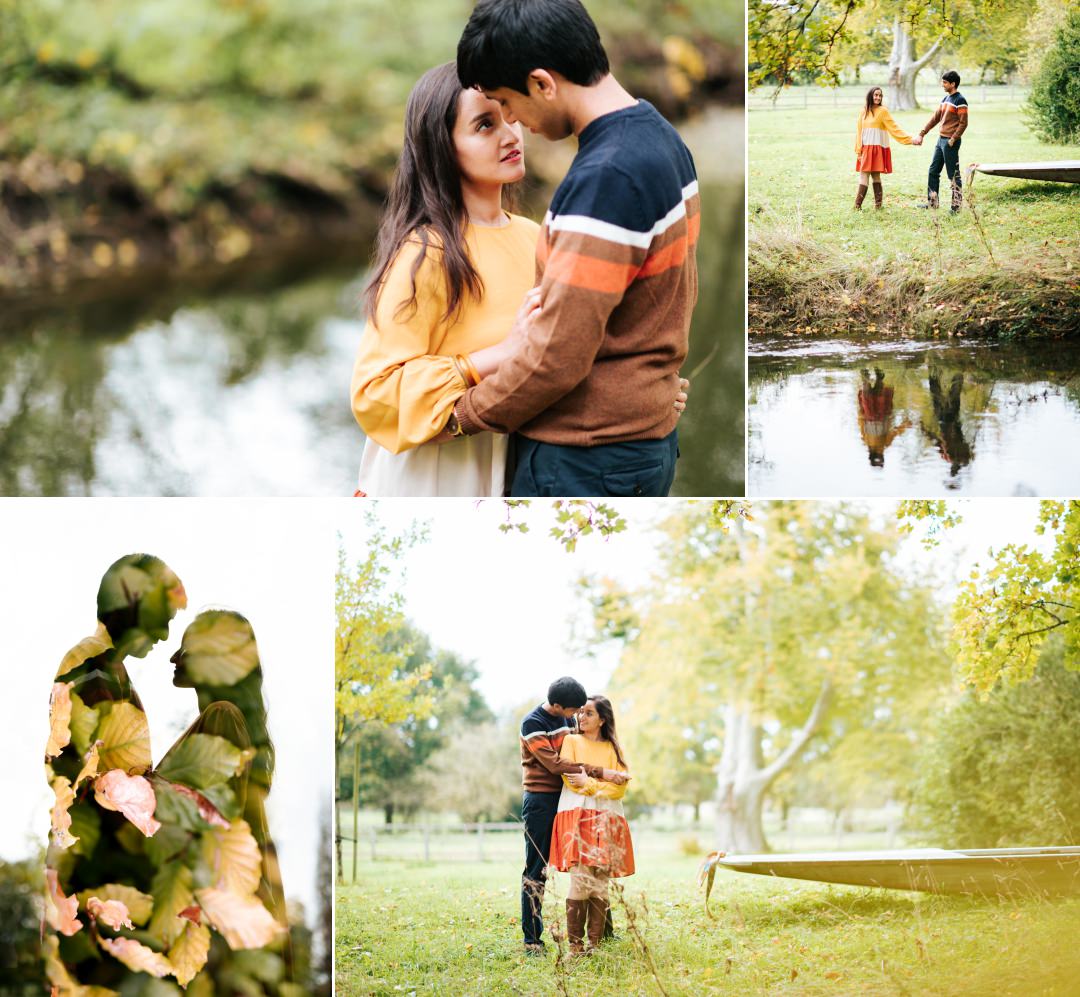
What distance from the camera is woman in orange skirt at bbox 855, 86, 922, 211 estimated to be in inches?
147

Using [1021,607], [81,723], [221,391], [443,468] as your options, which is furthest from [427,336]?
[1021,607]

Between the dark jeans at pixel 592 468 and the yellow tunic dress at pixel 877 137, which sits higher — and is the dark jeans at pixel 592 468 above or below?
below

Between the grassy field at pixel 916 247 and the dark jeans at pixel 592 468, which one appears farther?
the grassy field at pixel 916 247

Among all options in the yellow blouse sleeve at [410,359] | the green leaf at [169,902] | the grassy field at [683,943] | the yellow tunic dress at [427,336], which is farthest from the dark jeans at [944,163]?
the green leaf at [169,902]

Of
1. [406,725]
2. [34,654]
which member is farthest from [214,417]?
[406,725]

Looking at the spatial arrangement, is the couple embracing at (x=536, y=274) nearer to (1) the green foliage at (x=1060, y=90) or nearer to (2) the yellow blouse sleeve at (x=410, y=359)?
(2) the yellow blouse sleeve at (x=410, y=359)

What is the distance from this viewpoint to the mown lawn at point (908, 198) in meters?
3.71

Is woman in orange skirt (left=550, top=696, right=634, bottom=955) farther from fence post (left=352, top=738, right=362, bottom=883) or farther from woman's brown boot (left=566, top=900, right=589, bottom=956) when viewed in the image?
fence post (left=352, top=738, right=362, bottom=883)

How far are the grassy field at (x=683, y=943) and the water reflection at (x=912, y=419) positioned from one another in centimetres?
122

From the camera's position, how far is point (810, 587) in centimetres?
369

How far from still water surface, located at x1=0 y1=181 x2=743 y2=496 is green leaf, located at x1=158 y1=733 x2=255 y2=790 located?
2.64 ft

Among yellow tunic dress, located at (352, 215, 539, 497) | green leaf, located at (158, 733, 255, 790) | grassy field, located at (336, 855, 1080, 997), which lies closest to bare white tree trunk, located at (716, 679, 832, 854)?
grassy field, located at (336, 855, 1080, 997)

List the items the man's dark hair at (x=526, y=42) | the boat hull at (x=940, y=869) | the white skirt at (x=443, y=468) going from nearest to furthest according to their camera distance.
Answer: the man's dark hair at (x=526, y=42)
the white skirt at (x=443, y=468)
the boat hull at (x=940, y=869)

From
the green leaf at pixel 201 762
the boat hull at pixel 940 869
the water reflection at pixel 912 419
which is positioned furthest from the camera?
the water reflection at pixel 912 419
